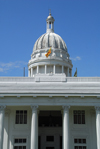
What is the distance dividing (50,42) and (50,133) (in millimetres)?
26168

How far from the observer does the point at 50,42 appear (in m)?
59.4

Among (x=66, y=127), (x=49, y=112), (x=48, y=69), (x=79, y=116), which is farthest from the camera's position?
(x=48, y=69)

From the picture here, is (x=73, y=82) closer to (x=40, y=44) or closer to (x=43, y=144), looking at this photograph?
(x=43, y=144)

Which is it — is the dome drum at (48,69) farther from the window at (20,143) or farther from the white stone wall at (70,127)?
the window at (20,143)

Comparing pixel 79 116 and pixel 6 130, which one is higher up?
pixel 79 116

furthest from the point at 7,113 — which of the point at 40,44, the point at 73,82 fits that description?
the point at 40,44

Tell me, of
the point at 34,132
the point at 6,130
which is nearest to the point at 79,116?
the point at 34,132

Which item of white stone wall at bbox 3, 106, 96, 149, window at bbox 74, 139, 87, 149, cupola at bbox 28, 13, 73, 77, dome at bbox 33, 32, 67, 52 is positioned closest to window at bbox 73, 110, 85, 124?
white stone wall at bbox 3, 106, 96, 149

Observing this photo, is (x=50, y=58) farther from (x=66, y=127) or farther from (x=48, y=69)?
(x=66, y=127)

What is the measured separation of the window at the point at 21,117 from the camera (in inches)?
1491

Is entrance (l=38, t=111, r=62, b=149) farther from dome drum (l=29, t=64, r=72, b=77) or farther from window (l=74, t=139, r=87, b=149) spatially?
dome drum (l=29, t=64, r=72, b=77)

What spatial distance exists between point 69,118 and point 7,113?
10.1m

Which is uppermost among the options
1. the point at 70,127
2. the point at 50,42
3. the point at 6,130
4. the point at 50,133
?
the point at 50,42

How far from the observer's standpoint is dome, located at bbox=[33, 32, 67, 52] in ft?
194
